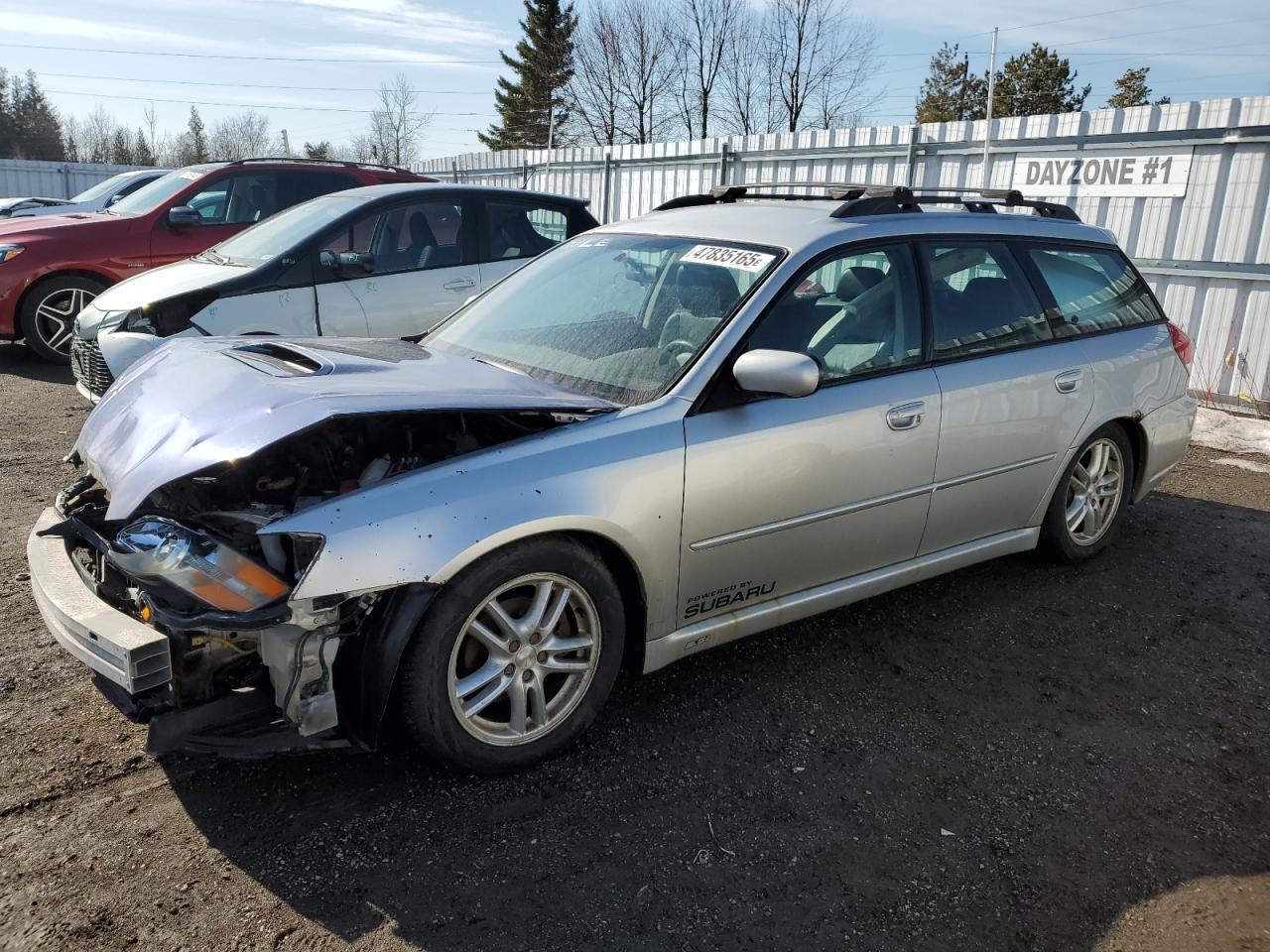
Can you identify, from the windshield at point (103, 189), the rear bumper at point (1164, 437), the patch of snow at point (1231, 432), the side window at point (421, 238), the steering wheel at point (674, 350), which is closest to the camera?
the steering wheel at point (674, 350)

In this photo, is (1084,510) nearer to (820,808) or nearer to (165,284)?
(820,808)

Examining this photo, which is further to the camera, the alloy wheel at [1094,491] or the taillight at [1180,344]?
the taillight at [1180,344]

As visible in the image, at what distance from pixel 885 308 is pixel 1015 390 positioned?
75cm

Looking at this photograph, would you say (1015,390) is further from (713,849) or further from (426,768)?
(426,768)

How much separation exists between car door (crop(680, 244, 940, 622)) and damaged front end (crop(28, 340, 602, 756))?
756mm

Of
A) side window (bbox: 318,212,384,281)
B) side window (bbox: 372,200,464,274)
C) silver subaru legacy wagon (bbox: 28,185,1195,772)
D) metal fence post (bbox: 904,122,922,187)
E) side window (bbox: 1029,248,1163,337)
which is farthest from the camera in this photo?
metal fence post (bbox: 904,122,922,187)

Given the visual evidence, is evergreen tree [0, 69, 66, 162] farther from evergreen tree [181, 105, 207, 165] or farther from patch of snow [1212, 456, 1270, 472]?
patch of snow [1212, 456, 1270, 472]

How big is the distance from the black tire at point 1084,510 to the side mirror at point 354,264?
4734 millimetres

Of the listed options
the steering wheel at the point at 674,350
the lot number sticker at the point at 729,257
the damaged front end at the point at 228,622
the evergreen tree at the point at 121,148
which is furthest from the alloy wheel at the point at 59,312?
the evergreen tree at the point at 121,148

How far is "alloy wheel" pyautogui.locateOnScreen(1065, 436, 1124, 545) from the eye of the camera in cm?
466

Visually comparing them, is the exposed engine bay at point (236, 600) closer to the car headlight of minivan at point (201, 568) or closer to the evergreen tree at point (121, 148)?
the car headlight of minivan at point (201, 568)

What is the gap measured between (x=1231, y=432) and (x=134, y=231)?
32.3ft

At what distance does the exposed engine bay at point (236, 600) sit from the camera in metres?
2.47

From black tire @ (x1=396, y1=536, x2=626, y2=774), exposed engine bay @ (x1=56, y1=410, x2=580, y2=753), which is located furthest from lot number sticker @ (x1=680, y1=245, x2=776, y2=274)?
black tire @ (x1=396, y1=536, x2=626, y2=774)
